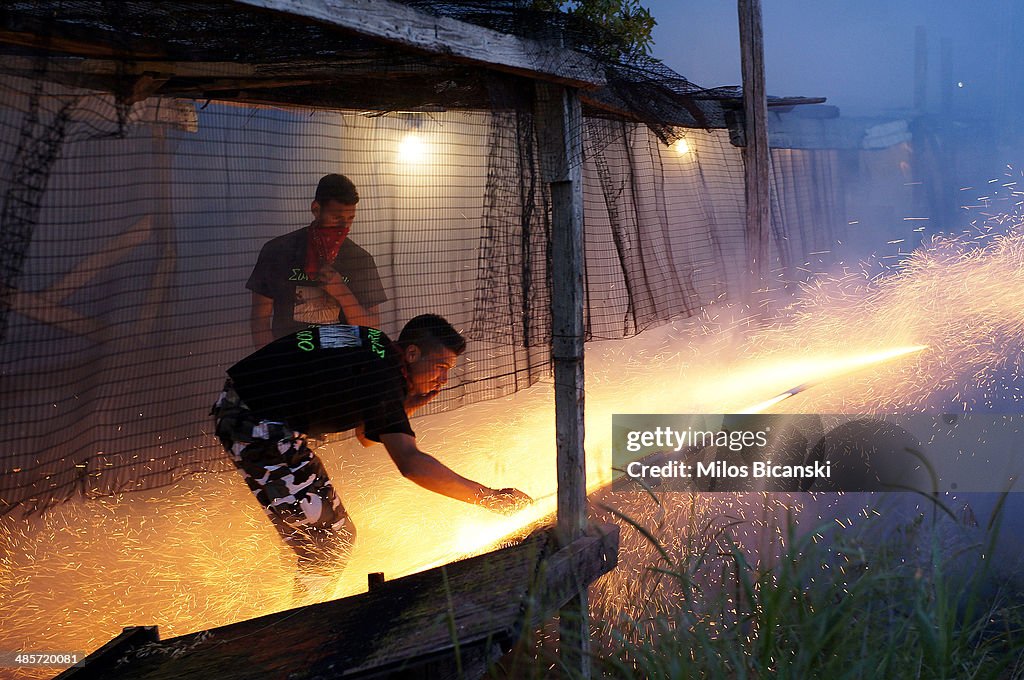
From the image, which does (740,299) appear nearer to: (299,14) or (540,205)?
(540,205)

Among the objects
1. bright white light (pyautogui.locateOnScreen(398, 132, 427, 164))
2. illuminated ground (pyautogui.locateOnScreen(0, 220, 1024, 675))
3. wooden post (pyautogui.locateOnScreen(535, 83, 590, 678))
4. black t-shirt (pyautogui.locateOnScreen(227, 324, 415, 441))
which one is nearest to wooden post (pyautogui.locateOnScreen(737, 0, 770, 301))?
illuminated ground (pyautogui.locateOnScreen(0, 220, 1024, 675))

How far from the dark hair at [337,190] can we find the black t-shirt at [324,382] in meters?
1.19

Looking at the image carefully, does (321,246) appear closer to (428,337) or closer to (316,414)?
(428,337)

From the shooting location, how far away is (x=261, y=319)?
4949mm

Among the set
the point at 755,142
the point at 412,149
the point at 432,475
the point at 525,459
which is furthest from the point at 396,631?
the point at 755,142

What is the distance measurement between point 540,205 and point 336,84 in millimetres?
1070

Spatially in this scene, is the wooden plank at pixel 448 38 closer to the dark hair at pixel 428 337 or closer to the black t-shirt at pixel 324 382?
the dark hair at pixel 428 337

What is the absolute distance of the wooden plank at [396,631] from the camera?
2688mm

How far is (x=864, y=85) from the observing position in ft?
44.5

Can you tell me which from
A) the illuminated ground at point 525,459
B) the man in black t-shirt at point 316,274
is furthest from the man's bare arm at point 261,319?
the illuminated ground at point 525,459

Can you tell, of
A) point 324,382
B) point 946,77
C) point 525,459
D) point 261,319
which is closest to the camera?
point 324,382

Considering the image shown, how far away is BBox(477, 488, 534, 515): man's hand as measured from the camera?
3.86 metres

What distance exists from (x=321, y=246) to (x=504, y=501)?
2088 mm

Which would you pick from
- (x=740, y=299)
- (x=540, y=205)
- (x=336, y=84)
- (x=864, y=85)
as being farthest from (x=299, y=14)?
(x=864, y=85)
